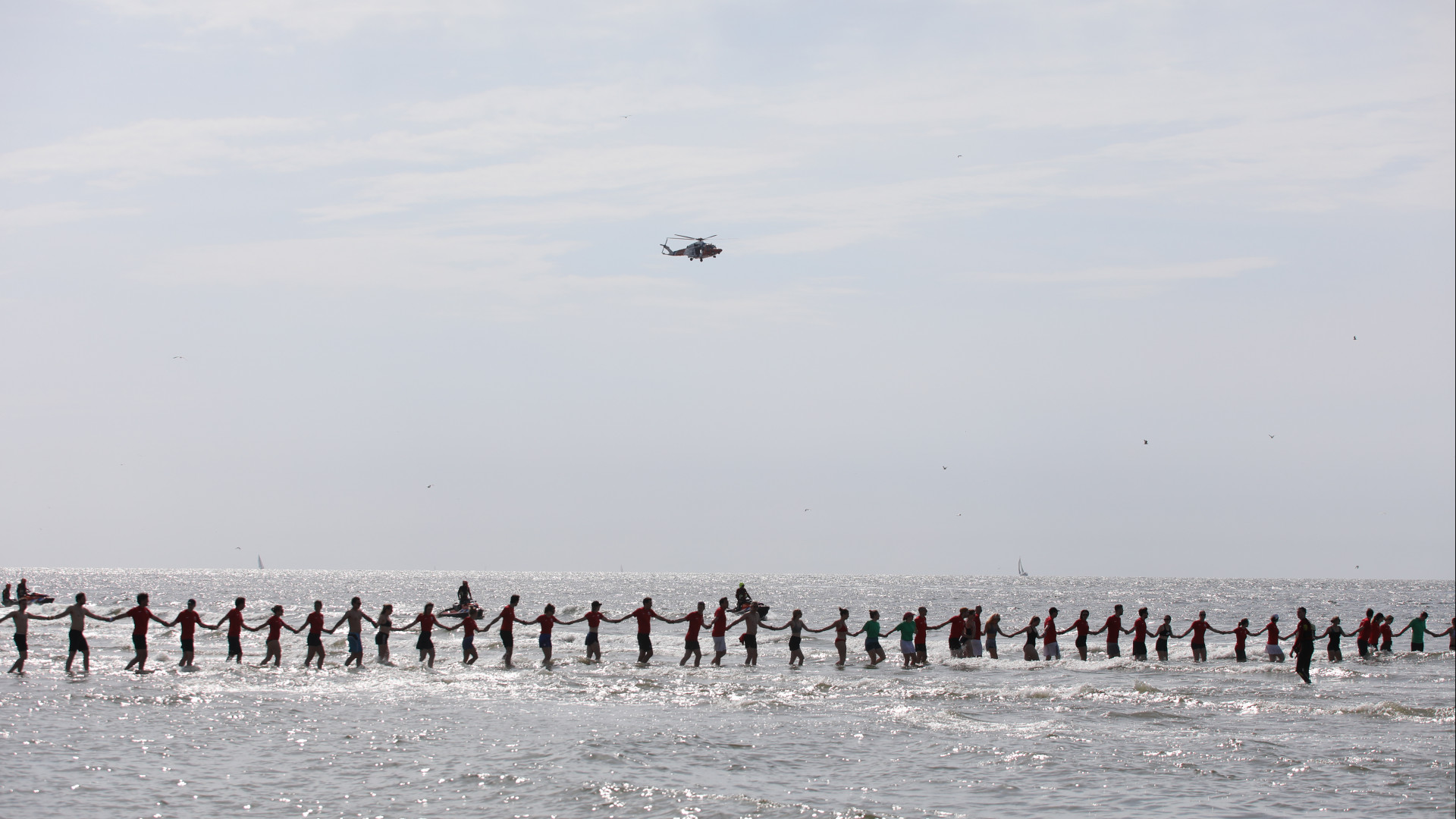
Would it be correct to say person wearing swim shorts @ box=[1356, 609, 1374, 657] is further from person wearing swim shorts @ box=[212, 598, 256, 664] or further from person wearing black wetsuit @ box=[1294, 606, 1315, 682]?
person wearing swim shorts @ box=[212, 598, 256, 664]

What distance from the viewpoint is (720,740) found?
50.9 feet

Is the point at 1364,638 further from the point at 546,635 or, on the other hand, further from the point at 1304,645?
the point at 546,635

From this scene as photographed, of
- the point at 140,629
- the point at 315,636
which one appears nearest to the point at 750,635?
the point at 315,636

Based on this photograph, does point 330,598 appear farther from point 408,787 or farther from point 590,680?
point 408,787

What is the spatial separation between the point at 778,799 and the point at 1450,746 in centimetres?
977

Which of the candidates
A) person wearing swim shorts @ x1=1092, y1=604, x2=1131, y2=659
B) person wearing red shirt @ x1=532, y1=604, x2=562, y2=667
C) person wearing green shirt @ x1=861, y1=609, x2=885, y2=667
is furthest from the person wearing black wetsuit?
person wearing red shirt @ x1=532, y1=604, x2=562, y2=667

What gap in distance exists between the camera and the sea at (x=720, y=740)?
1202cm

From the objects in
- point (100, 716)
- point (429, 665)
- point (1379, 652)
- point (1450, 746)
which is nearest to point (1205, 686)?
point (1450, 746)

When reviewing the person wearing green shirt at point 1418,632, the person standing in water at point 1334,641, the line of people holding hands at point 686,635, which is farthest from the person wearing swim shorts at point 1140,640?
the person wearing green shirt at point 1418,632

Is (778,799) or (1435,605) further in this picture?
(1435,605)

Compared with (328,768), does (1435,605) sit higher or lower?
lower

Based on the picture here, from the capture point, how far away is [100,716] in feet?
53.0

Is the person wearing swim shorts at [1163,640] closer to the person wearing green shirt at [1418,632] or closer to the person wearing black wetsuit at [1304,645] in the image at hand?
the person wearing black wetsuit at [1304,645]

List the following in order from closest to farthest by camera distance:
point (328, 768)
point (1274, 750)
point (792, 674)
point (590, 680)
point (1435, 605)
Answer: point (328, 768) → point (1274, 750) → point (590, 680) → point (792, 674) → point (1435, 605)
